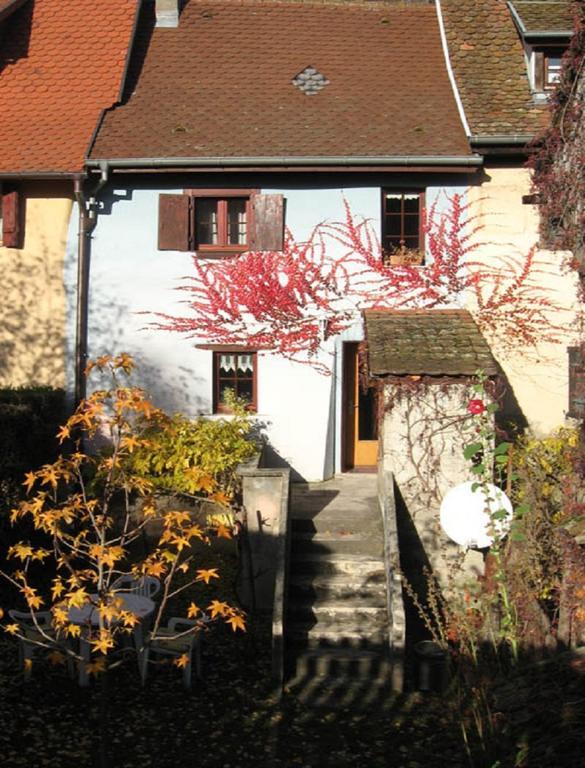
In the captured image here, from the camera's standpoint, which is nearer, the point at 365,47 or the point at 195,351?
the point at 195,351

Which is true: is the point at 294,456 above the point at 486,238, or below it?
below

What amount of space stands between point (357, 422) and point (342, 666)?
571 cm

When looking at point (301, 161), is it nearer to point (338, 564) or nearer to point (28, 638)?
point (338, 564)

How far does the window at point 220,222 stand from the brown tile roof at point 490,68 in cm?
332

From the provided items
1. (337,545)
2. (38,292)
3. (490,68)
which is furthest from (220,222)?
(337,545)

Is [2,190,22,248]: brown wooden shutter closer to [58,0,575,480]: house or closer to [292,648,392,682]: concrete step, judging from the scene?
[58,0,575,480]: house

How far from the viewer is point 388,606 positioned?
10.2 meters

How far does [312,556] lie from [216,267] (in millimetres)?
5103

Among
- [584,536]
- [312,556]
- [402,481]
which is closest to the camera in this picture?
[584,536]

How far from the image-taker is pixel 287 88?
15.4 m

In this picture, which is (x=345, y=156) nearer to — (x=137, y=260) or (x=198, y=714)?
(x=137, y=260)

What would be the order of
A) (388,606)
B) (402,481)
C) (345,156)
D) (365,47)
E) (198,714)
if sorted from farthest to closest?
(365,47) < (345,156) < (402,481) < (388,606) < (198,714)

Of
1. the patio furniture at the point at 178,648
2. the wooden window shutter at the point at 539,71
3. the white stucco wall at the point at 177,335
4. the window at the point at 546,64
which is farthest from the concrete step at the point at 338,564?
the window at the point at 546,64

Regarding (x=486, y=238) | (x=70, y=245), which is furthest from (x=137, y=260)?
(x=486, y=238)
